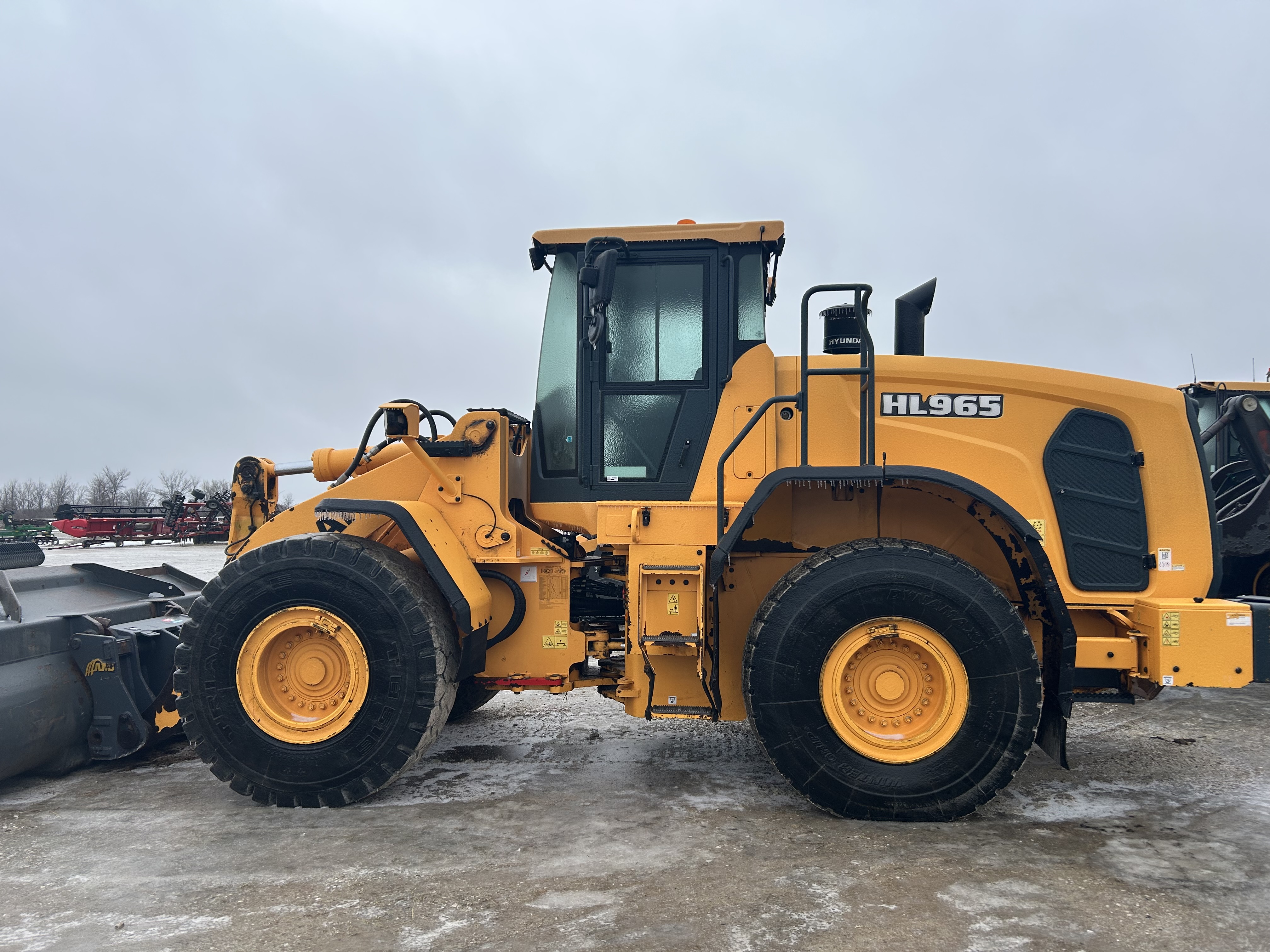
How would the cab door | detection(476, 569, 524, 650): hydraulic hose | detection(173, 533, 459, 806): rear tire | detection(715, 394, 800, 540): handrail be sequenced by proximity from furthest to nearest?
1. detection(476, 569, 524, 650): hydraulic hose
2. the cab door
3. detection(715, 394, 800, 540): handrail
4. detection(173, 533, 459, 806): rear tire

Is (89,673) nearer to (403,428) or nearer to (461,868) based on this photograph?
(403,428)

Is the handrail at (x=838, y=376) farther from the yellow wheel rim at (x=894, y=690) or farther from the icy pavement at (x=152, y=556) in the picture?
the icy pavement at (x=152, y=556)

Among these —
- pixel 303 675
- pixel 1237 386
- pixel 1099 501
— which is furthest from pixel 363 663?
pixel 1237 386

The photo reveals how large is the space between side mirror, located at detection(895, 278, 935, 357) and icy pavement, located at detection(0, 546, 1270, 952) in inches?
97.1

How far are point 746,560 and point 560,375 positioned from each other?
1.48m

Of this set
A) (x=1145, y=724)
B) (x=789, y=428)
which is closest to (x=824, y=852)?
(x=789, y=428)

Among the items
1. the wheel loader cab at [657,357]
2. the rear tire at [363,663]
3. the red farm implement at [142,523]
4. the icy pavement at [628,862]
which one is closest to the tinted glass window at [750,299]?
the wheel loader cab at [657,357]

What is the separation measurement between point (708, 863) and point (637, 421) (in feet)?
7.24

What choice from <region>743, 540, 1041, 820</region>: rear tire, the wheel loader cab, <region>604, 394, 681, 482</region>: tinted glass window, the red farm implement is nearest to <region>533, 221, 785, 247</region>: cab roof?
the wheel loader cab

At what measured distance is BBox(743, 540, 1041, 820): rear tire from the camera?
371cm

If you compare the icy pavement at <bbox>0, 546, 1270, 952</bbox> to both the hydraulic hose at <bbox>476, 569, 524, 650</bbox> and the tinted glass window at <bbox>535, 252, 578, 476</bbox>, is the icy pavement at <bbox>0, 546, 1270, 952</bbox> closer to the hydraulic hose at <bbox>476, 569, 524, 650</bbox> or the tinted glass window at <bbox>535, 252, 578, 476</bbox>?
the hydraulic hose at <bbox>476, 569, 524, 650</bbox>

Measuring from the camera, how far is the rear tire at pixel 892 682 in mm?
3711

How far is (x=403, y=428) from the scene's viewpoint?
433cm

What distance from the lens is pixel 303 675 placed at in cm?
414
